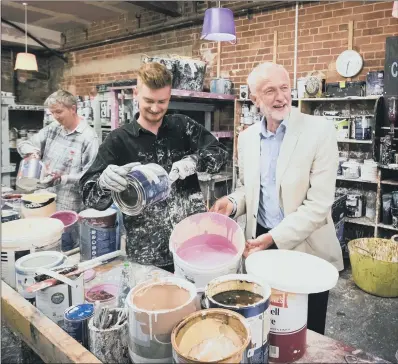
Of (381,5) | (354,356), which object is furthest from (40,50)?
(354,356)

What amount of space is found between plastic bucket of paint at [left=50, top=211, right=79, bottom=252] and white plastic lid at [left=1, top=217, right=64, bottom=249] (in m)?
0.25

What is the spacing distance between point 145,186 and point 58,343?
53cm

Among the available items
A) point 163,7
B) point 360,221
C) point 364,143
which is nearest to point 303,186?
point 360,221

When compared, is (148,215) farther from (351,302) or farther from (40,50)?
(40,50)

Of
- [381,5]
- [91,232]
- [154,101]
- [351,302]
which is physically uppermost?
[381,5]

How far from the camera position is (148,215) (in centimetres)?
173

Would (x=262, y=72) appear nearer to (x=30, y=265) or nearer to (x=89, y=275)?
(x=89, y=275)

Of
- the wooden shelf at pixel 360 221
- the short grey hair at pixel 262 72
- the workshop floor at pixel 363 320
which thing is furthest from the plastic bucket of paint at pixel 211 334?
the wooden shelf at pixel 360 221

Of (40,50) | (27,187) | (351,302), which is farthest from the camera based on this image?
(40,50)

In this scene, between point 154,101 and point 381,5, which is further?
point 381,5

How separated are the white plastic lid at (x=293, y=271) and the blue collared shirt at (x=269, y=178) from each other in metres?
0.69

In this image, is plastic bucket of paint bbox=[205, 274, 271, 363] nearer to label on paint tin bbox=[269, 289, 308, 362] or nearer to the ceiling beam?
label on paint tin bbox=[269, 289, 308, 362]

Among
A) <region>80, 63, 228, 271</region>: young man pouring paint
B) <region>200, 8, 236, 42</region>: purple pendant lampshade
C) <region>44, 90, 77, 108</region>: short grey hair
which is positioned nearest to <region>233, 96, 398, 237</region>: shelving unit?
<region>200, 8, 236, 42</region>: purple pendant lampshade

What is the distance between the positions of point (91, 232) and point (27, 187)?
93cm
